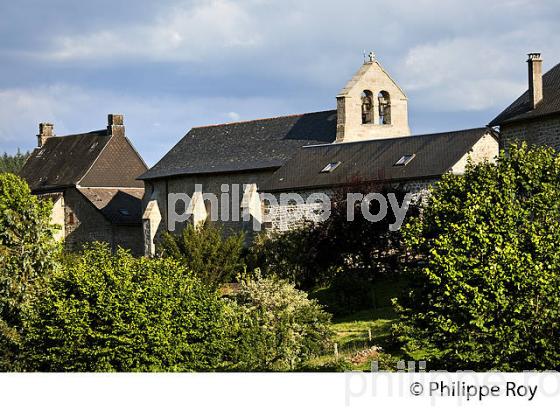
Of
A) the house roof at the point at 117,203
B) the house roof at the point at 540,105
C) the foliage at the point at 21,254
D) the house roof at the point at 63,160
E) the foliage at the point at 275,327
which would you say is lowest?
the foliage at the point at 275,327

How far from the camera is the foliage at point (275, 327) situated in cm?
2048

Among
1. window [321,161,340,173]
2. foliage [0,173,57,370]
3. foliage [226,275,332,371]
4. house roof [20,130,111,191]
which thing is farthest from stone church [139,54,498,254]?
foliage [0,173,57,370]

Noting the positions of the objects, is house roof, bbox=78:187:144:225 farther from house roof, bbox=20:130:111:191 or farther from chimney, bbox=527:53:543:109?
chimney, bbox=527:53:543:109

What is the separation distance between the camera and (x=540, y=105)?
29.1 metres

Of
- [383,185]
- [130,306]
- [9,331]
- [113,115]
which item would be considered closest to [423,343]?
[130,306]

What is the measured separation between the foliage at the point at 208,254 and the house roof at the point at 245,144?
694 centimetres

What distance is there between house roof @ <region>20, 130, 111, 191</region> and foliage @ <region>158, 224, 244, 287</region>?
1835 centimetres

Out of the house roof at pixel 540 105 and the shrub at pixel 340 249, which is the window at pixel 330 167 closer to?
the shrub at pixel 340 249

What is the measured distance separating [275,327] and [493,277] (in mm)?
6651

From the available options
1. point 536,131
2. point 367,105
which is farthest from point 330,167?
point 536,131

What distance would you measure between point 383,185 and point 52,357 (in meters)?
15.6

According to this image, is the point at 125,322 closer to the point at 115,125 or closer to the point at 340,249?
the point at 340,249

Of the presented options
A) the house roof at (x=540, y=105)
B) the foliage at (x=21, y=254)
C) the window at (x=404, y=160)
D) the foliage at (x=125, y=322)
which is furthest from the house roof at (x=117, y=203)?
the foliage at (x=125, y=322)

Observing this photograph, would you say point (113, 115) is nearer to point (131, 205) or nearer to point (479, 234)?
point (131, 205)
